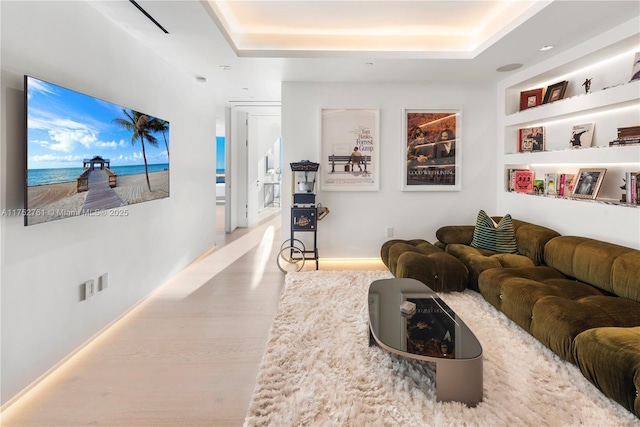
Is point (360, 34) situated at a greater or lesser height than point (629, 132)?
greater

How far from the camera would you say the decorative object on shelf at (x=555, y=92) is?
3.65 metres

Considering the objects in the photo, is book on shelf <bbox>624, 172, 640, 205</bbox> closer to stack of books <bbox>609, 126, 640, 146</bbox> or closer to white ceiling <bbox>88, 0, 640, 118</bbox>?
stack of books <bbox>609, 126, 640, 146</bbox>

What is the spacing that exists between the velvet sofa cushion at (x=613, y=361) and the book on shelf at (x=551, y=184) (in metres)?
2.23

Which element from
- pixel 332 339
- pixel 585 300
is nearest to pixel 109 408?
pixel 332 339

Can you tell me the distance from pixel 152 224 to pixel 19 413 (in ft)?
6.38

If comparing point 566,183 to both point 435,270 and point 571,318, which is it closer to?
point 435,270

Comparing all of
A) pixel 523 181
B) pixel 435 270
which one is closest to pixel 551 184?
pixel 523 181

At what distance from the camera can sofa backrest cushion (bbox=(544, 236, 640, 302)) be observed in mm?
2393

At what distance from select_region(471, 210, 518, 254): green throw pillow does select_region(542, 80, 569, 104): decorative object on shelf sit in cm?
136

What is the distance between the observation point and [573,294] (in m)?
2.51

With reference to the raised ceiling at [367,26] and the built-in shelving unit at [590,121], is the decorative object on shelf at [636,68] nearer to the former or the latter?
the built-in shelving unit at [590,121]

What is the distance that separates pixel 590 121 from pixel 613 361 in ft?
8.72

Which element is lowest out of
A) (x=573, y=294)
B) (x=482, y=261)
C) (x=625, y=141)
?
(x=573, y=294)

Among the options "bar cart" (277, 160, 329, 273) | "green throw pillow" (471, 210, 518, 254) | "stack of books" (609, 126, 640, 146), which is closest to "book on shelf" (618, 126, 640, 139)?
"stack of books" (609, 126, 640, 146)
